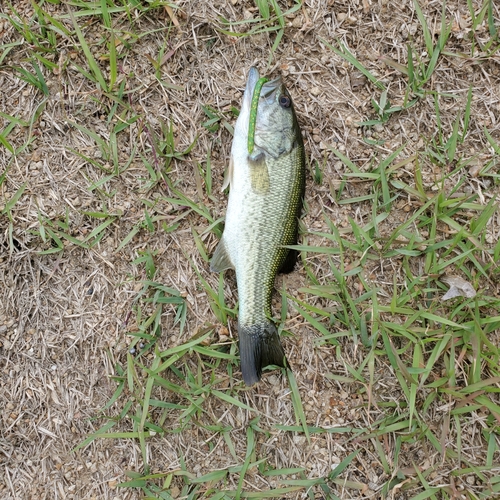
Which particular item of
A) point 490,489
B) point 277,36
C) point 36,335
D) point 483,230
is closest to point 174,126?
point 277,36

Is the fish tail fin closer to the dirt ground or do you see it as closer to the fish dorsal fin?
the dirt ground

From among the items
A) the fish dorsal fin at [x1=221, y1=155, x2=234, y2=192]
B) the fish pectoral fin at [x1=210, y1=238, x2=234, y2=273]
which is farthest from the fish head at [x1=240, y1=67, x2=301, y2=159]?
the fish pectoral fin at [x1=210, y1=238, x2=234, y2=273]

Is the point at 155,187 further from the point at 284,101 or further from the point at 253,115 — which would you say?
the point at 284,101

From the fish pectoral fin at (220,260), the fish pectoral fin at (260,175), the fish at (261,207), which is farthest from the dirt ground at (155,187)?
the fish pectoral fin at (260,175)

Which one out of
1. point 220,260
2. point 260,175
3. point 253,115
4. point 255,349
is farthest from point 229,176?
point 255,349

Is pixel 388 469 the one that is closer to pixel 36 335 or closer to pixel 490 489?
pixel 490 489

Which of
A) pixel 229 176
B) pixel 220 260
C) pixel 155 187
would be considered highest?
pixel 229 176

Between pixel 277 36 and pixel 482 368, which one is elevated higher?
pixel 277 36
